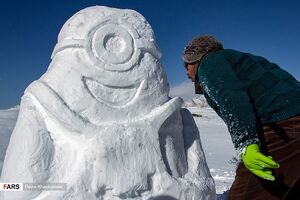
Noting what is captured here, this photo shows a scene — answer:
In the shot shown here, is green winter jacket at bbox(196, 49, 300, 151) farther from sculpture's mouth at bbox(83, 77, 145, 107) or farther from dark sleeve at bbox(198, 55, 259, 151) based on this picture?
sculpture's mouth at bbox(83, 77, 145, 107)

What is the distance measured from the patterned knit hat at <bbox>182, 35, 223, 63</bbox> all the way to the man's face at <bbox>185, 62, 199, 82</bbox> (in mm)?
36

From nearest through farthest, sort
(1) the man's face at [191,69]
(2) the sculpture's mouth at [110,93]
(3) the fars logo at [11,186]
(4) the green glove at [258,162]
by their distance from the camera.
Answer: (4) the green glove at [258,162] < (3) the fars logo at [11,186] < (1) the man's face at [191,69] < (2) the sculpture's mouth at [110,93]

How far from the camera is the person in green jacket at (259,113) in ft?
6.77

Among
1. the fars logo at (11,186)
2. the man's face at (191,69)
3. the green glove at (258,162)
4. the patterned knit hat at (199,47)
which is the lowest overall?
the green glove at (258,162)

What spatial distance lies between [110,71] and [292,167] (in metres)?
1.32

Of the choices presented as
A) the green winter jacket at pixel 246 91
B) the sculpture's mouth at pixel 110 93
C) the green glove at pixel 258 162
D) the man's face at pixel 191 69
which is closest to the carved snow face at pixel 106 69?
the sculpture's mouth at pixel 110 93

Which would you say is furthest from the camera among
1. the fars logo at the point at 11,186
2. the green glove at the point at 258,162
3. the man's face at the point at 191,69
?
the man's face at the point at 191,69

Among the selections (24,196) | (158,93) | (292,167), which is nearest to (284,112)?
(292,167)

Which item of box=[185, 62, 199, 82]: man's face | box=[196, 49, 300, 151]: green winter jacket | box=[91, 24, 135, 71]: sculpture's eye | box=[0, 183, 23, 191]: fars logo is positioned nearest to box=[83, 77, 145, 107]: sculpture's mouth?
box=[91, 24, 135, 71]: sculpture's eye

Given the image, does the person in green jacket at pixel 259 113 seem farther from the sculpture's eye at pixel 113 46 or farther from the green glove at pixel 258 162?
the sculpture's eye at pixel 113 46

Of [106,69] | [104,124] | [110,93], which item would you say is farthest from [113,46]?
[104,124]

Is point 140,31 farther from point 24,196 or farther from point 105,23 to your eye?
point 24,196

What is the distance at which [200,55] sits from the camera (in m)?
2.37

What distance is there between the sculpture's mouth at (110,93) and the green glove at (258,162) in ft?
3.06
